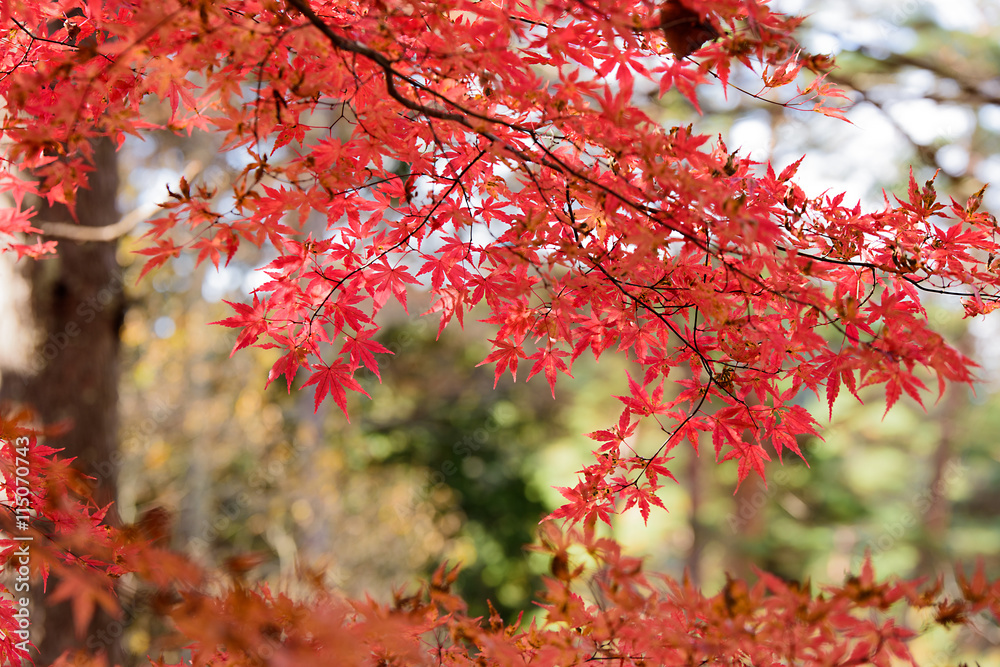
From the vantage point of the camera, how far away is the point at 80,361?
3.04 m

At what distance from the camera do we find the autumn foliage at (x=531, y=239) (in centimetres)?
108

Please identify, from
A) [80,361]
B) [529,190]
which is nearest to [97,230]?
[80,361]

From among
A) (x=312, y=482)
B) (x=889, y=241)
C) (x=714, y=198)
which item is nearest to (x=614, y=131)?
(x=714, y=198)

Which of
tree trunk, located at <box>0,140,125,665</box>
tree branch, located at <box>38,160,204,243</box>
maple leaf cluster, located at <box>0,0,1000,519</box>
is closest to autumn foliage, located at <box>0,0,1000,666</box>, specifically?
maple leaf cluster, located at <box>0,0,1000,519</box>

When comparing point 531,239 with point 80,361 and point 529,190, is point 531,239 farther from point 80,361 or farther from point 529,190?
point 80,361

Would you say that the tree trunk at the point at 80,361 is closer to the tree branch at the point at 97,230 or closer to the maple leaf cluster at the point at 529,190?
the tree branch at the point at 97,230

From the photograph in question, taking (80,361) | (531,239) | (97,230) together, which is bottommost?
(80,361)

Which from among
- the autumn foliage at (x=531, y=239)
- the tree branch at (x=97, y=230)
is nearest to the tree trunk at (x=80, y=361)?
the tree branch at (x=97, y=230)

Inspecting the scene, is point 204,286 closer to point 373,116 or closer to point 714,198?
point 373,116

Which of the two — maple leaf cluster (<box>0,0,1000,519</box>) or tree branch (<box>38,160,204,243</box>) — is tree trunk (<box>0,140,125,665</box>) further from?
maple leaf cluster (<box>0,0,1000,519</box>)

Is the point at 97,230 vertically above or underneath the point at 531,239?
underneath

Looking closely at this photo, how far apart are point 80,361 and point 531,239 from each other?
2.73 m

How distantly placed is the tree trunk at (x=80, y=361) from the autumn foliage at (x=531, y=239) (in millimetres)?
1316

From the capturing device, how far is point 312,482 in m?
5.82
